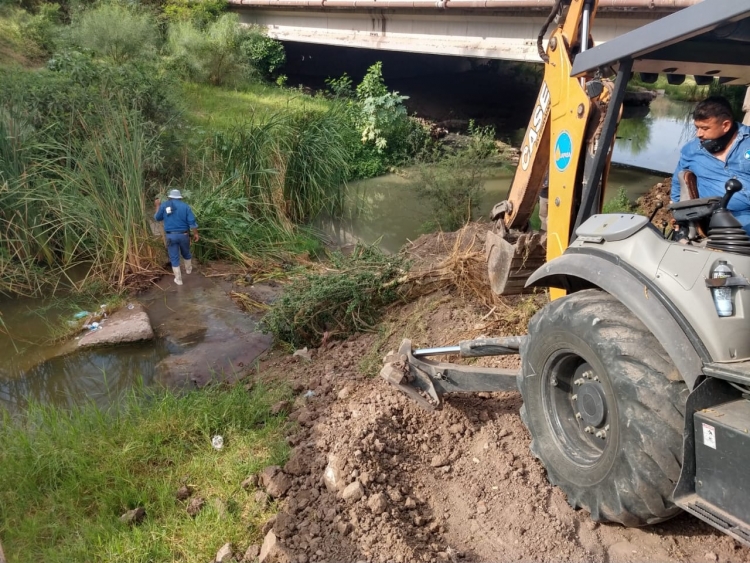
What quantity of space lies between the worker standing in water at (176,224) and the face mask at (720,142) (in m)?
6.01

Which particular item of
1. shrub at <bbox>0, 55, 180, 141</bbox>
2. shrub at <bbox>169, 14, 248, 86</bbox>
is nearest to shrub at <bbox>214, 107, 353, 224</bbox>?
shrub at <bbox>0, 55, 180, 141</bbox>

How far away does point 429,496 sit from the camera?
3160mm

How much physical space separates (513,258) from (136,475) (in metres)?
2.78

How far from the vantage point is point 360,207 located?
35.9 feet

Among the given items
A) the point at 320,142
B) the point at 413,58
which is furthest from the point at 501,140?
the point at 320,142

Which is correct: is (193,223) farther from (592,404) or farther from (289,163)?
(592,404)

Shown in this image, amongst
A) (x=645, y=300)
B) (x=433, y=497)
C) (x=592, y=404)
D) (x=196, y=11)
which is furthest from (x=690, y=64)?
(x=196, y=11)

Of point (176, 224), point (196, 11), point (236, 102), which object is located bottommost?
point (176, 224)

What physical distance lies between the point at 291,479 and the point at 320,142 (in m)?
7.31

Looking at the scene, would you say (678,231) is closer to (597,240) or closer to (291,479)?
(597,240)

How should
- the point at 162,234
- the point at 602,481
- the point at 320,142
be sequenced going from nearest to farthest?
the point at 602,481 → the point at 162,234 → the point at 320,142

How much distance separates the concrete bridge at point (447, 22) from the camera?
906 centimetres

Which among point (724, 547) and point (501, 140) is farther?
point (501, 140)

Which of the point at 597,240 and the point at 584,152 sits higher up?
the point at 584,152
